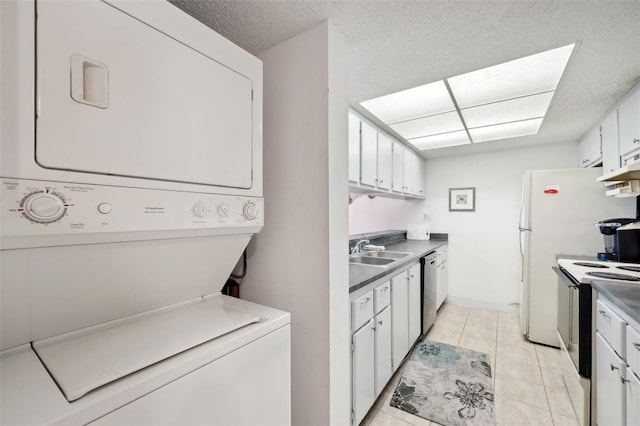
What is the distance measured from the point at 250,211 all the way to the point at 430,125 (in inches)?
87.4

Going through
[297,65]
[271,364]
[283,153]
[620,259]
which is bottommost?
[271,364]

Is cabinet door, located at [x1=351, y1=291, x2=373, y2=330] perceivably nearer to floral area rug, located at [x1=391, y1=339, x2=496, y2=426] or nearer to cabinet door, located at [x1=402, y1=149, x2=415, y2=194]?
floral area rug, located at [x1=391, y1=339, x2=496, y2=426]

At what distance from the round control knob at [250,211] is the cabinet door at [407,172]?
8.20 ft

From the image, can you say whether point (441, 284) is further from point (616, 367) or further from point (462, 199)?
point (616, 367)

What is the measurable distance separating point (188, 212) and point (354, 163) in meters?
1.50

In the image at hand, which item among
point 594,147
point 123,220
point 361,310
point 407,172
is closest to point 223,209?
point 123,220

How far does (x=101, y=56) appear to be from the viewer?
66 cm

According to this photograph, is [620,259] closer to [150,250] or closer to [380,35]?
[380,35]

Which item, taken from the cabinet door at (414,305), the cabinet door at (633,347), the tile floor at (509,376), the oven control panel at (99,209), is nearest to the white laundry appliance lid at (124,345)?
the oven control panel at (99,209)

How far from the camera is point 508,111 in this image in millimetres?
2225

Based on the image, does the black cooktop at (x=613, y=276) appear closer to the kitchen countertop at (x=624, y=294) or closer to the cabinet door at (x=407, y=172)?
the kitchen countertop at (x=624, y=294)

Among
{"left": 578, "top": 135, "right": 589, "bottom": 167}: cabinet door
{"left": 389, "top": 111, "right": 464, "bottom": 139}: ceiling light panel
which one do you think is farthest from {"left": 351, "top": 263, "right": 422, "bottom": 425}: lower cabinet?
{"left": 578, "top": 135, "right": 589, "bottom": 167}: cabinet door

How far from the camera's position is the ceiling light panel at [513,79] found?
150 cm

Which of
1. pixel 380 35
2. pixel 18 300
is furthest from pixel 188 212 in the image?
pixel 380 35
